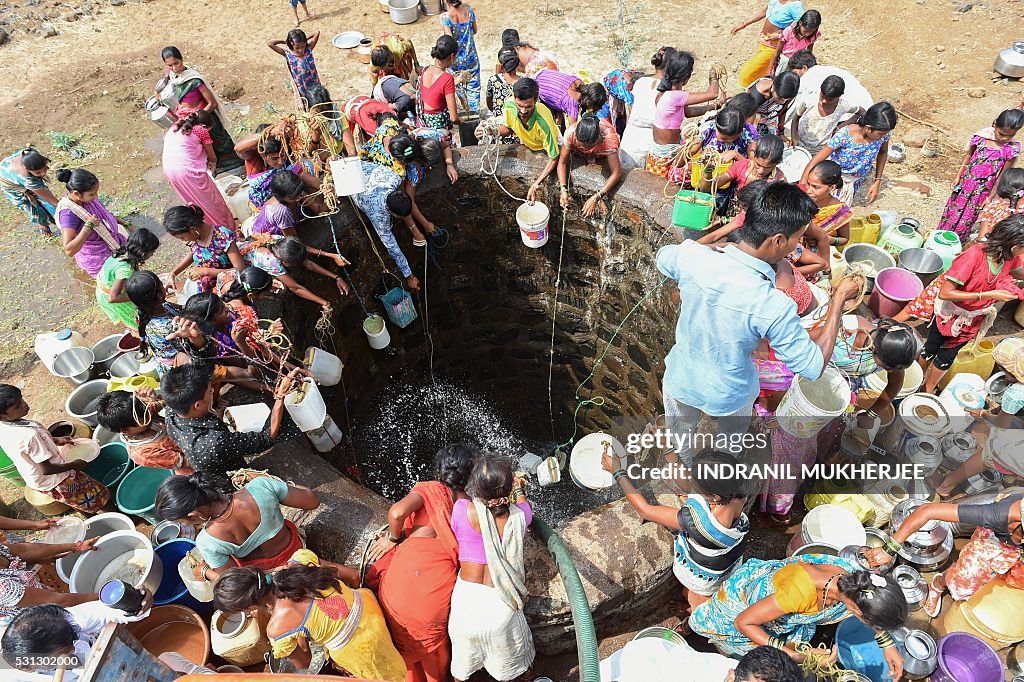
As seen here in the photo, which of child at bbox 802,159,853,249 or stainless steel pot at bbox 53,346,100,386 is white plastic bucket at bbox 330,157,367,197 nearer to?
stainless steel pot at bbox 53,346,100,386

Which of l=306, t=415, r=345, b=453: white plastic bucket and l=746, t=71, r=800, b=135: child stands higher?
l=746, t=71, r=800, b=135: child

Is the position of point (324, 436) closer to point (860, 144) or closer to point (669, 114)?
point (669, 114)

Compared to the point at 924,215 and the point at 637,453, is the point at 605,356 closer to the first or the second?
the point at 637,453

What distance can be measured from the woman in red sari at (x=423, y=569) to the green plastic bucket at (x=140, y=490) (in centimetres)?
170

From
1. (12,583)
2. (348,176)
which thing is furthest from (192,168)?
(12,583)

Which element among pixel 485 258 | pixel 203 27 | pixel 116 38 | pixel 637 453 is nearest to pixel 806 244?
pixel 637 453

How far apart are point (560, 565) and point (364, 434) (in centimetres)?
337

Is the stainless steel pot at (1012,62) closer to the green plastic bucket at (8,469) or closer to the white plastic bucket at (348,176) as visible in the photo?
the white plastic bucket at (348,176)

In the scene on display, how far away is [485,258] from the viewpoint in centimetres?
560

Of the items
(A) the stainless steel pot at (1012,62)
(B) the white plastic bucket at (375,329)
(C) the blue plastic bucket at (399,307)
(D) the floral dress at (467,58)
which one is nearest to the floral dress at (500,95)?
(D) the floral dress at (467,58)

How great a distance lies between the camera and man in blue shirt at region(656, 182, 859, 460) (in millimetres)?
2545

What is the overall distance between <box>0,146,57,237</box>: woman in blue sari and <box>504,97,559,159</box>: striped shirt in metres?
4.14

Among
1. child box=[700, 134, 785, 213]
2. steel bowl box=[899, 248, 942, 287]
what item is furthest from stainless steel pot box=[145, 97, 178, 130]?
steel bowl box=[899, 248, 942, 287]

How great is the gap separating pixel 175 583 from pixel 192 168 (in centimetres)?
343
